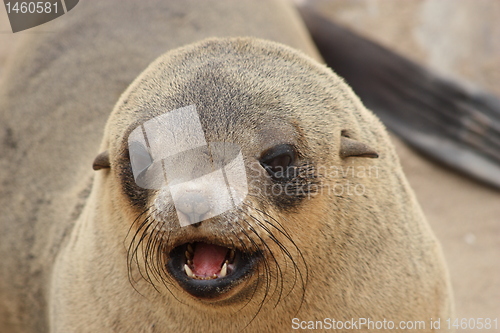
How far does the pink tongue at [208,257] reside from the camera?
2.41 m

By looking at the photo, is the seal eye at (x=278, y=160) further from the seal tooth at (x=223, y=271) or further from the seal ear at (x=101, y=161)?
the seal ear at (x=101, y=161)

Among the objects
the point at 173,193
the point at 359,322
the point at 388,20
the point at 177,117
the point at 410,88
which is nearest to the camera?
the point at 173,193

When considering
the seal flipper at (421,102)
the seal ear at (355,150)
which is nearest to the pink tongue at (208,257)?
the seal ear at (355,150)

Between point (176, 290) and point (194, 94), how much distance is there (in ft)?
2.62

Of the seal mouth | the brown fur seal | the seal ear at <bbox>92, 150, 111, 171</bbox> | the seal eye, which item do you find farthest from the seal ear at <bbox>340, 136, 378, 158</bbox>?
the seal ear at <bbox>92, 150, 111, 171</bbox>

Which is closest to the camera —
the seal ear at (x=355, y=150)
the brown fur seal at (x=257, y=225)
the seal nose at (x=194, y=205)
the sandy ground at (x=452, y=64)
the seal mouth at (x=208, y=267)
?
the seal nose at (x=194, y=205)

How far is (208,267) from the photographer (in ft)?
7.89

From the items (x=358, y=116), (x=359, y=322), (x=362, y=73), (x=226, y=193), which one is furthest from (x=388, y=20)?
(x=226, y=193)

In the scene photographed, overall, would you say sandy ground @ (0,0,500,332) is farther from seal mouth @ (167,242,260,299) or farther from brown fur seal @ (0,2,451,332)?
seal mouth @ (167,242,260,299)

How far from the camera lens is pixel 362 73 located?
22.8 ft

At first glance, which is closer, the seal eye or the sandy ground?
the seal eye

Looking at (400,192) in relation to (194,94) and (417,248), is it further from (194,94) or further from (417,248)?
(194,94)

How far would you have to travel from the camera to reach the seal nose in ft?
7.31

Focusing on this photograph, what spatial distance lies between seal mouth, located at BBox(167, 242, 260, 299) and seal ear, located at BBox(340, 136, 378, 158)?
64cm
